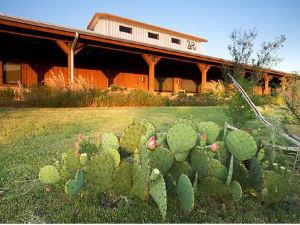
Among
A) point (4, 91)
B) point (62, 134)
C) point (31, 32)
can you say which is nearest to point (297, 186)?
point (62, 134)

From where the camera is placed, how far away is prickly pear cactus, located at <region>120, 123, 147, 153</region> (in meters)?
1.79

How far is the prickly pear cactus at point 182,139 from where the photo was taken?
161cm

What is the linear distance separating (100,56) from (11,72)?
151 inches

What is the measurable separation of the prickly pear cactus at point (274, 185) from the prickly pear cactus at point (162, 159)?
499mm

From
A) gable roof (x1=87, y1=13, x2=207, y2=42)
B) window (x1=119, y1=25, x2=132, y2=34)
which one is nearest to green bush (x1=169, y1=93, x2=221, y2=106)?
window (x1=119, y1=25, x2=132, y2=34)

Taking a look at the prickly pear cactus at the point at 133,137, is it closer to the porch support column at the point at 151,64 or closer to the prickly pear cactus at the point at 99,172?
the prickly pear cactus at the point at 99,172

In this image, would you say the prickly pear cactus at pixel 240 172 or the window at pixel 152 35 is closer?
the prickly pear cactus at pixel 240 172

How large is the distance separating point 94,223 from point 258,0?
2.73 meters

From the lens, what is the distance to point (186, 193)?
1.45 m

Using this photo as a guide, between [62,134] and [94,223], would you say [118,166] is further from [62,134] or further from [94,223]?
[62,134]

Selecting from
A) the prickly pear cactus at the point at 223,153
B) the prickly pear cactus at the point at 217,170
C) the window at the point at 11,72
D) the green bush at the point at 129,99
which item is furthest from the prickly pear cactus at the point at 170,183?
the window at the point at 11,72

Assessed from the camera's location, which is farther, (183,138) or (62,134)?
(62,134)

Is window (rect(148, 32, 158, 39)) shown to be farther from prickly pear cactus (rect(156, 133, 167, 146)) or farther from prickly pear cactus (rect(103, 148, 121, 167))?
prickly pear cactus (rect(103, 148, 121, 167))

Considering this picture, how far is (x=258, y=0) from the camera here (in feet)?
10.3
